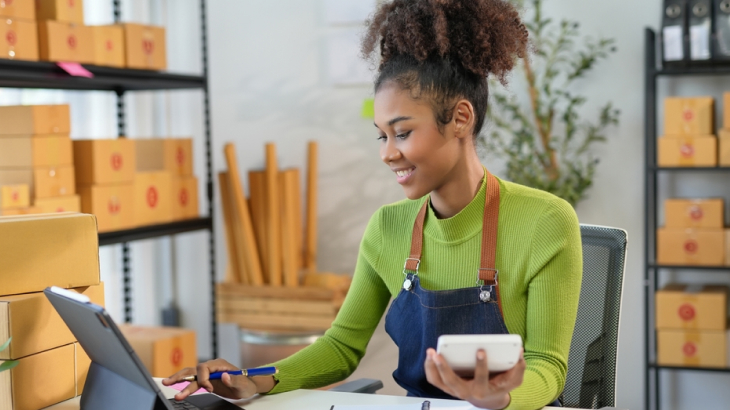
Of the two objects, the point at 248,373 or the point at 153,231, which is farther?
the point at 153,231

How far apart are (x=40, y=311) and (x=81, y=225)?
0.54ft

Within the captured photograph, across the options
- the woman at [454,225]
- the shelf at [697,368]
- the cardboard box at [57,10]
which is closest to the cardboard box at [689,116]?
the shelf at [697,368]

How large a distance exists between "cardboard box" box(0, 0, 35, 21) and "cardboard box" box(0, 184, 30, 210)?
0.49 m

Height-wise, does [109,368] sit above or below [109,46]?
below

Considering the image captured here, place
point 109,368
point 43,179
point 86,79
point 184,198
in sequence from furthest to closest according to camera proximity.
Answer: point 184,198 → point 86,79 → point 43,179 → point 109,368

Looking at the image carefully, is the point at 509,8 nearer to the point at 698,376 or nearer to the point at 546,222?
the point at 546,222

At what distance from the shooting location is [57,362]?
1.33 metres

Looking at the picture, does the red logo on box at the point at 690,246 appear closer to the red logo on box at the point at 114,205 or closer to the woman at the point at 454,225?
the woman at the point at 454,225

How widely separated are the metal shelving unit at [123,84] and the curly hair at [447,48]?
4.37 ft

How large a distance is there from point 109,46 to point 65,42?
212mm

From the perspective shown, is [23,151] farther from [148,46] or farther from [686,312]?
[686,312]

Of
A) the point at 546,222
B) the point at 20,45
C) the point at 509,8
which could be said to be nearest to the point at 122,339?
the point at 546,222

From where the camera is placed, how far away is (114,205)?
269 centimetres

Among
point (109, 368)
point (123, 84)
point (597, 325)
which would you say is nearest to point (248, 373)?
point (109, 368)
